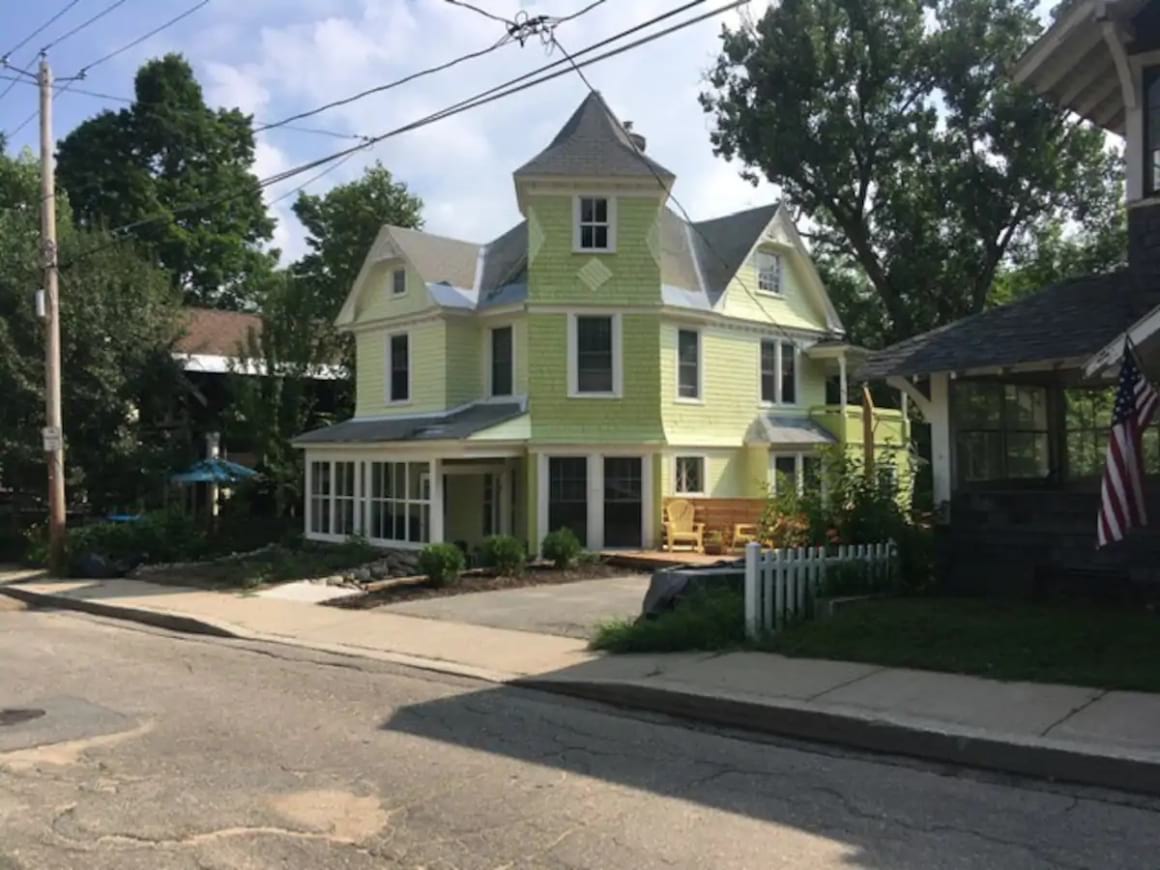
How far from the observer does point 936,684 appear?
26.2 feet

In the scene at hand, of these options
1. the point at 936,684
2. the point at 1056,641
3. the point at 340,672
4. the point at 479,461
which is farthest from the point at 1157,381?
the point at 479,461

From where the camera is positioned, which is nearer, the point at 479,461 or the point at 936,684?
the point at 936,684

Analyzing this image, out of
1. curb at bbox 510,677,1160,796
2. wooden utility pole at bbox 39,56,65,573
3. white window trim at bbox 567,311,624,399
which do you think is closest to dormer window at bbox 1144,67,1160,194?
curb at bbox 510,677,1160,796

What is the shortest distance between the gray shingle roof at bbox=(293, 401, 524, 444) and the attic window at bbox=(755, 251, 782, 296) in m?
6.86

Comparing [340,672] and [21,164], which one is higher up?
[21,164]

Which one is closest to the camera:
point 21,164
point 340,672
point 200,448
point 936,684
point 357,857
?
point 357,857

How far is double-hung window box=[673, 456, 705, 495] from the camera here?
21.5 meters

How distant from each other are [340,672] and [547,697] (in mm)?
2351

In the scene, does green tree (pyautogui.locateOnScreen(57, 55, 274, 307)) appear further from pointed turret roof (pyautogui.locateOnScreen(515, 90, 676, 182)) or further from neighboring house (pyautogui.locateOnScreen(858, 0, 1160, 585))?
neighboring house (pyautogui.locateOnScreen(858, 0, 1160, 585))

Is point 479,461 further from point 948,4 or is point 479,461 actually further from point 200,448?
point 948,4

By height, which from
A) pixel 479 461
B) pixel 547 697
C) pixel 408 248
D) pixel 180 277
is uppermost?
pixel 180 277

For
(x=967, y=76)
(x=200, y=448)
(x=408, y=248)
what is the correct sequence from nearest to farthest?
(x=408, y=248)
(x=200, y=448)
(x=967, y=76)

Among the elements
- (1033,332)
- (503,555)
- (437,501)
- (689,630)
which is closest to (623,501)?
(437,501)

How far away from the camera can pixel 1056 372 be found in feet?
44.1
